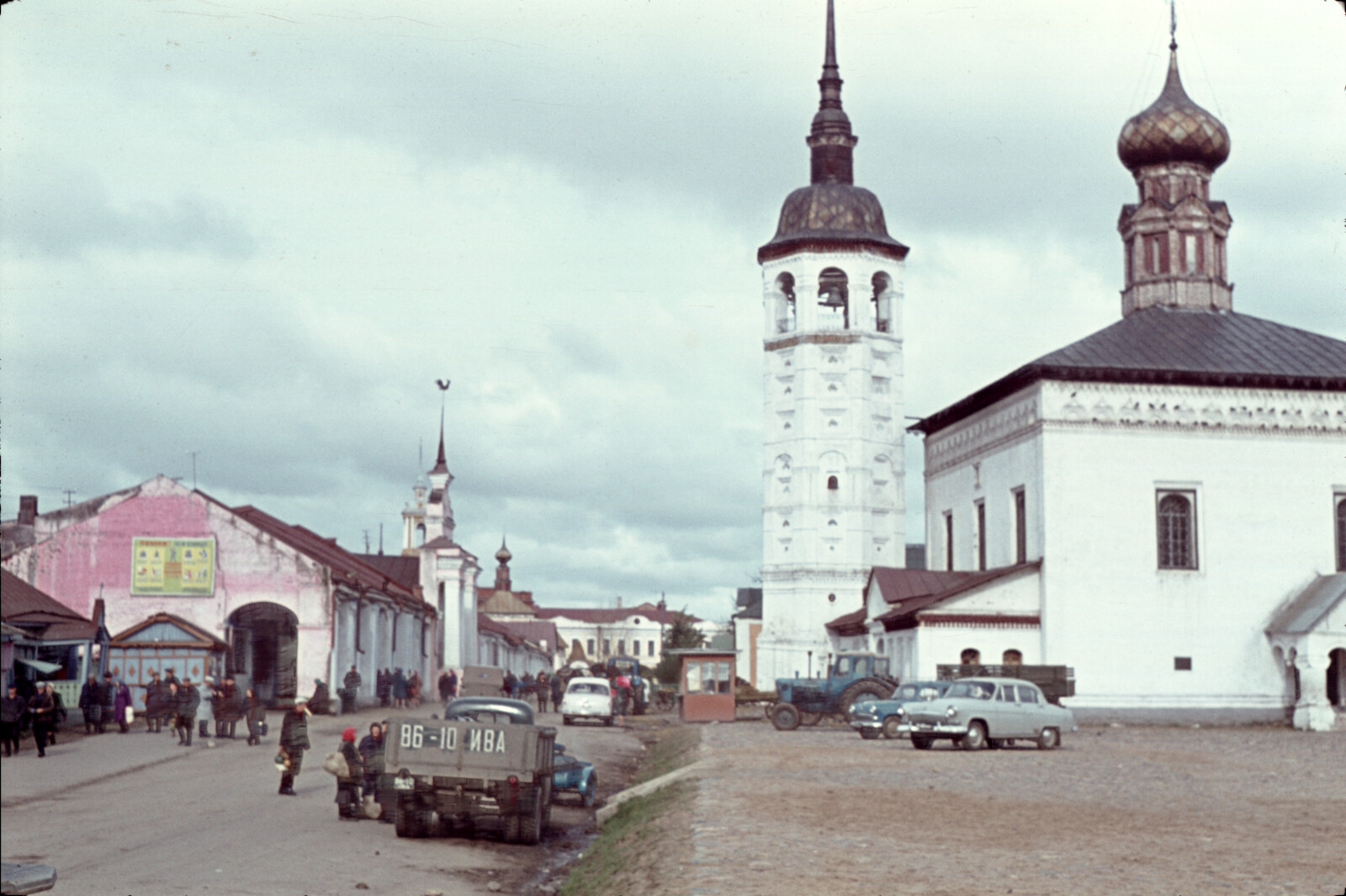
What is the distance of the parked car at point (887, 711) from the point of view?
35450 mm

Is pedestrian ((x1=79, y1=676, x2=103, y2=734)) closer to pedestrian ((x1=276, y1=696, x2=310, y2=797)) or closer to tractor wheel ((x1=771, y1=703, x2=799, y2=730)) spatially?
pedestrian ((x1=276, y1=696, x2=310, y2=797))

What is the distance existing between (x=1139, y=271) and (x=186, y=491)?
32709 millimetres

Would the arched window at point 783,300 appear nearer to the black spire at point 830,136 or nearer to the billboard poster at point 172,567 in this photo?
→ the black spire at point 830,136

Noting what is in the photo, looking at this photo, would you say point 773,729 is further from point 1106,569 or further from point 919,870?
point 919,870

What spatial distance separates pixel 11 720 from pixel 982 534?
5255cm

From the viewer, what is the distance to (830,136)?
76.2m

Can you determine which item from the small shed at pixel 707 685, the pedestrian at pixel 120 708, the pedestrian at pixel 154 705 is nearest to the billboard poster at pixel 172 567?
the pedestrian at pixel 154 705

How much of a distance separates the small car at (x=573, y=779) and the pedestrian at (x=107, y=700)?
12.8m

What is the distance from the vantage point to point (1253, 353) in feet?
162

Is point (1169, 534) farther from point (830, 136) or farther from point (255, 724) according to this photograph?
point (830, 136)

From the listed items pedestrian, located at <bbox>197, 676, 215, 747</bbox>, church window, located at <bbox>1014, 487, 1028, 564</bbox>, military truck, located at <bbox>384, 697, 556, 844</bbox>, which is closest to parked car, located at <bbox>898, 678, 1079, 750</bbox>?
pedestrian, located at <bbox>197, 676, 215, 747</bbox>

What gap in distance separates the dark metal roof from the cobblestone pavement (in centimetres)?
1818

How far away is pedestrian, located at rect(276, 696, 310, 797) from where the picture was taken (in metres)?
22.3

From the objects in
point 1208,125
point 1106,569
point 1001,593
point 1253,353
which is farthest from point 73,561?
point 1208,125
